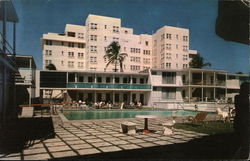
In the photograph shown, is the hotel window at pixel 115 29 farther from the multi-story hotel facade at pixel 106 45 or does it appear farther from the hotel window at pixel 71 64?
the hotel window at pixel 71 64

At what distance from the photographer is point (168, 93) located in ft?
108

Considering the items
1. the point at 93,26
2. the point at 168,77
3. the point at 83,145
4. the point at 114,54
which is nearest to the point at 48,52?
the point at 93,26

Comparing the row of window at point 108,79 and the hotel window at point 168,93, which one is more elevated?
the row of window at point 108,79

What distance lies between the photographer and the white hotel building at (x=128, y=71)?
30.9 meters

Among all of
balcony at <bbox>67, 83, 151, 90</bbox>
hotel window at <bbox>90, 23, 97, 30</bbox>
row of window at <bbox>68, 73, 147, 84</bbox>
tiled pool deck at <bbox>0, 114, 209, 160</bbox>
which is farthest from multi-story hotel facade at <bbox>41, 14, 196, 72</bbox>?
→ tiled pool deck at <bbox>0, 114, 209, 160</bbox>

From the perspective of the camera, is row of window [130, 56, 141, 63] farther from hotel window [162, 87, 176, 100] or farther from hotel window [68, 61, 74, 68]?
hotel window [162, 87, 176, 100]

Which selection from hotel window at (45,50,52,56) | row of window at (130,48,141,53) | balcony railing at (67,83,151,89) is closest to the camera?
balcony railing at (67,83,151,89)

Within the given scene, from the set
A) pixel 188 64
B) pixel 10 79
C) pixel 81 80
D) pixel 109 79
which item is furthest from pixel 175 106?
pixel 188 64

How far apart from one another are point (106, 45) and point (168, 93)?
20717 millimetres

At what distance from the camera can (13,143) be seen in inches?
253

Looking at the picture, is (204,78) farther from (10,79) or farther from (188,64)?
(10,79)

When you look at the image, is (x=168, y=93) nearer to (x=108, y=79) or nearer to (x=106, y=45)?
(x=108, y=79)

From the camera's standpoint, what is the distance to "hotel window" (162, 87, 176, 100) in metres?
32.8

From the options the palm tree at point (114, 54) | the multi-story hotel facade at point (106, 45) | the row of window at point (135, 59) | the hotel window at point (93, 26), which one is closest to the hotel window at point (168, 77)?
the palm tree at point (114, 54)
